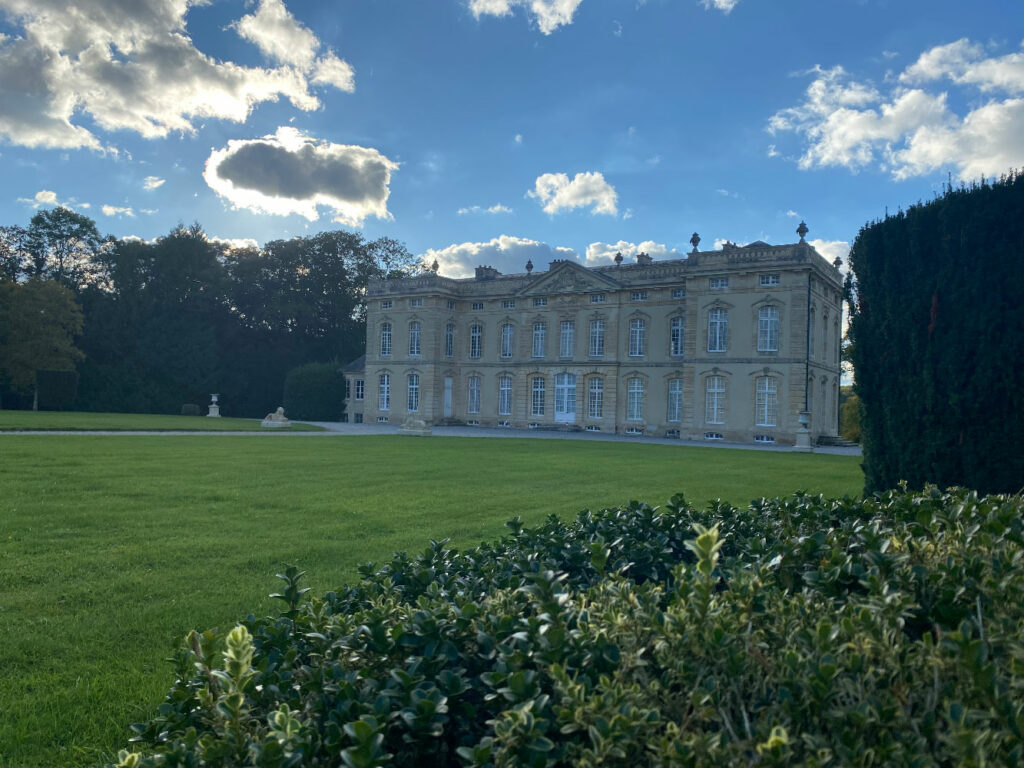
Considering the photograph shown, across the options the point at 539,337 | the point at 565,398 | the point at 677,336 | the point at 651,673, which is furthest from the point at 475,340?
the point at 651,673

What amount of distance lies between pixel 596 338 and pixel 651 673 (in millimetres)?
34075

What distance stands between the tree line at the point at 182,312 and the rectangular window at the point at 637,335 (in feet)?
75.3

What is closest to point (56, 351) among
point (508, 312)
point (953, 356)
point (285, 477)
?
point (508, 312)

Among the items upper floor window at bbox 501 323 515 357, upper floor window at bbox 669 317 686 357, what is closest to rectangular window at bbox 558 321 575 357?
upper floor window at bbox 501 323 515 357

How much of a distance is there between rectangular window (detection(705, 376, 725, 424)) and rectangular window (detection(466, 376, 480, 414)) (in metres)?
13.3

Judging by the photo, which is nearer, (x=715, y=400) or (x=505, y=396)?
(x=715, y=400)

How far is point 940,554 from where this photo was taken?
7.54 ft

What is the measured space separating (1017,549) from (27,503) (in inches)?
353

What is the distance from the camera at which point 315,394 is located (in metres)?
42.9

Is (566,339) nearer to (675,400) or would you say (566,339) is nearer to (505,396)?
(505,396)

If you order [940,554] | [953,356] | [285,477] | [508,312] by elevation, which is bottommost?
[285,477]

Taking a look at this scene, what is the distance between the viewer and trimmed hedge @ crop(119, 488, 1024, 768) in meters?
1.38

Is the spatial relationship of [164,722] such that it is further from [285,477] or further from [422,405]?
[422,405]

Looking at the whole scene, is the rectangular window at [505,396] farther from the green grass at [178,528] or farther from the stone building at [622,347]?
the green grass at [178,528]
